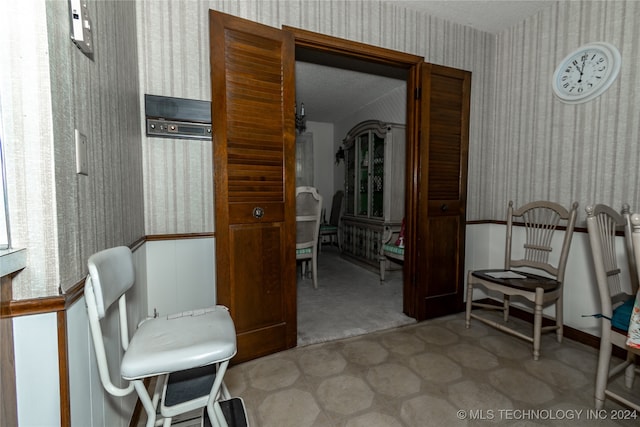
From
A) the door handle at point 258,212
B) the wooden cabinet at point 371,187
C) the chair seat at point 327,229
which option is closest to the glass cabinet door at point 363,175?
the wooden cabinet at point 371,187

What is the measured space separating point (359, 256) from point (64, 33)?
12.5ft

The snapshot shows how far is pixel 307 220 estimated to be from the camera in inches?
120

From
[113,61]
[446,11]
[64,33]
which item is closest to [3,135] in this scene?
[64,33]

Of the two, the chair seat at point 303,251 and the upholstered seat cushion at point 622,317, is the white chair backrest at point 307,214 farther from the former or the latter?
the upholstered seat cushion at point 622,317

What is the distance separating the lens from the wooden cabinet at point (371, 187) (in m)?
3.51

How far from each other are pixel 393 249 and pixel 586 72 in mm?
2151

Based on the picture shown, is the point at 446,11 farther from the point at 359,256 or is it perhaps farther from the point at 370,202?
the point at 359,256

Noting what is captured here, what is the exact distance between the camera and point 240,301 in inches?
69.4

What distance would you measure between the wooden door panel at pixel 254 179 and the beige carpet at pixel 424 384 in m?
0.27

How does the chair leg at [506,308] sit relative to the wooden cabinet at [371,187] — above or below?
below

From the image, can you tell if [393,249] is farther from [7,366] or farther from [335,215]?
[7,366]

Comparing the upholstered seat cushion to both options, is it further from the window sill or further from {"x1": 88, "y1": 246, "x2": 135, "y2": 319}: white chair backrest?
the window sill

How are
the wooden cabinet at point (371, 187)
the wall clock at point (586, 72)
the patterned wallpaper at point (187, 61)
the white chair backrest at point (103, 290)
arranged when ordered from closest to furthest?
the white chair backrest at point (103, 290) < the patterned wallpaper at point (187, 61) < the wall clock at point (586, 72) < the wooden cabinet at point (371, 187)

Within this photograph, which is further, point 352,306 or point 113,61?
point 352,306
